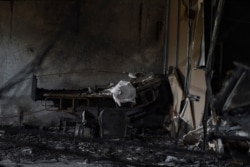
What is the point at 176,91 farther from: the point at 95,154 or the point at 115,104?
the point at 95,154

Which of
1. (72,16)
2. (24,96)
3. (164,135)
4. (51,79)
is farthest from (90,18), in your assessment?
(164,135)

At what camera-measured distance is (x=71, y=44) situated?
23.9 feet

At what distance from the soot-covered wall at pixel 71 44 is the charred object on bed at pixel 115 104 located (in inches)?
15.4

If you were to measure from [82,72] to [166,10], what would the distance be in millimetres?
2084

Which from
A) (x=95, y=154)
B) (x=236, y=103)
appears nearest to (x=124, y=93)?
(x=95, y=154)

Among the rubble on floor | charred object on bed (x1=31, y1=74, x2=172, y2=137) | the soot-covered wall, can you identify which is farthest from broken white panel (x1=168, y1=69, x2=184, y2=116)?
the rubble on floor

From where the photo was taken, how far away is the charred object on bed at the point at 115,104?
608cm

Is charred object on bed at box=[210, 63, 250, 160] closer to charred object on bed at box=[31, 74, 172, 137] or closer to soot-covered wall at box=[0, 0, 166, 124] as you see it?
charred object on bed at box=[31, 74, 172, 137]

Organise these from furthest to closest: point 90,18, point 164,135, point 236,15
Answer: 1. point 90,18
2. point 164,135
3. point 236,15

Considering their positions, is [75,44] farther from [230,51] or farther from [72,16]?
[230,51]

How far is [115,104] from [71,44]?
1532 mm

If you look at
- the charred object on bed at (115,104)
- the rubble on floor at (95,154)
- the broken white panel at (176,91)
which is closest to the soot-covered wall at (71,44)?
the charred object on bed at (115,104)

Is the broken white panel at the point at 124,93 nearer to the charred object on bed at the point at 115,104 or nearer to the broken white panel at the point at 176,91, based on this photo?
the charred object on bed at the point at 115,104

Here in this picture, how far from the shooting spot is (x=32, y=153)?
4.84 meters
